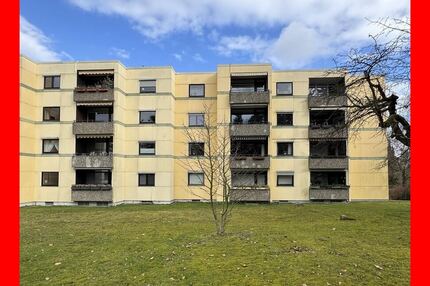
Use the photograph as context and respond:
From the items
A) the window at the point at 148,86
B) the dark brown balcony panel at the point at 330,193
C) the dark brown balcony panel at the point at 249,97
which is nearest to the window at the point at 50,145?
the window at the point at 148,86

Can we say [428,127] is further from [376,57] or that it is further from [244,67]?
[244,67]

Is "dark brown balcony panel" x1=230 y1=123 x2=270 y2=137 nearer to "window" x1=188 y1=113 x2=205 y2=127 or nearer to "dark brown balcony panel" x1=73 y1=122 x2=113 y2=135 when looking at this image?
"window" x1=188 y1=113 x2=205 y2=127

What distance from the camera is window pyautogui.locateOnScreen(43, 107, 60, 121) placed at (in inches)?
1159

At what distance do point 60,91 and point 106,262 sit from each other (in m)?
25.2

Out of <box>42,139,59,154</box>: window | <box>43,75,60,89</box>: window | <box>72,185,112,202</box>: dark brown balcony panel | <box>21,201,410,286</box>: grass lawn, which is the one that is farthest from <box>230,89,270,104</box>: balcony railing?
<box>42,139,59,154</box>: window

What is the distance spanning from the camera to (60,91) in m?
29.4

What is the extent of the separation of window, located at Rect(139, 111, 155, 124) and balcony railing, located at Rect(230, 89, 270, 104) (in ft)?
27.3

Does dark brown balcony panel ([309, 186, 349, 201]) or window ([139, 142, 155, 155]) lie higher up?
window ([139, 142, 155, 155])

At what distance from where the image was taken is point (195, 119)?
105ft

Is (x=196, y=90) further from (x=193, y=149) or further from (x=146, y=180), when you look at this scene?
(x=146, y=180)

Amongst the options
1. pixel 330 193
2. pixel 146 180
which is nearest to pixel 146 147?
pixel 146 180

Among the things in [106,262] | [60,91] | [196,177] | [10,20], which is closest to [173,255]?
[106,262]

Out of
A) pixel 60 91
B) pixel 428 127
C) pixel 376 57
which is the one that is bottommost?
pixel 428 127

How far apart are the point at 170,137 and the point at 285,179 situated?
41.1ft
